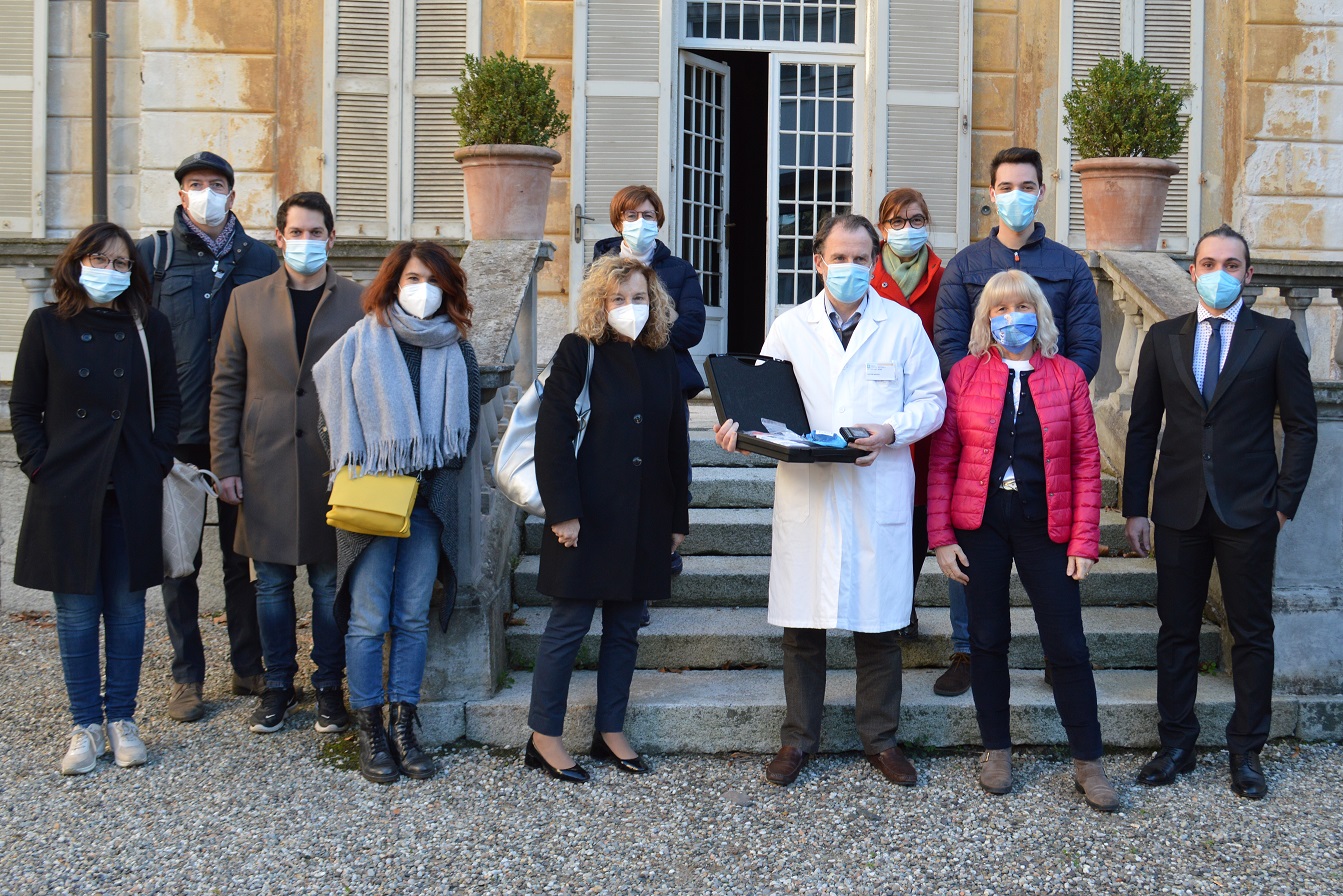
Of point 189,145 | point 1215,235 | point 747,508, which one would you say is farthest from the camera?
point 189,145

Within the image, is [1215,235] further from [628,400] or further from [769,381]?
[628,400]

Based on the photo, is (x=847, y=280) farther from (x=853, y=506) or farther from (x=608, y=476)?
(x=608, y=476)

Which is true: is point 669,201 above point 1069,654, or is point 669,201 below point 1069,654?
above

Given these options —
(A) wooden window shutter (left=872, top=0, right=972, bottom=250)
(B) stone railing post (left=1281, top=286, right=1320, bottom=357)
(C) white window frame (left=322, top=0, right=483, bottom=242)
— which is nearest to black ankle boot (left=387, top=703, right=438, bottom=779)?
(B) stone railing post (left=1281, top=286, right=1320, bottom=357)

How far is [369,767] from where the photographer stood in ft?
13.7

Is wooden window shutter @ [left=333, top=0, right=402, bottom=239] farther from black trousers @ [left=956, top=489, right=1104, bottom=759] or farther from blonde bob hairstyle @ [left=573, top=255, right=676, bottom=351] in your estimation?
black trousers @ [left=956, top=489, right=1104, bottom=759]

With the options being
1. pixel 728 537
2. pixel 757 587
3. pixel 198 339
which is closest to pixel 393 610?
pixel 198 339

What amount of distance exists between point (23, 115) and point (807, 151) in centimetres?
548

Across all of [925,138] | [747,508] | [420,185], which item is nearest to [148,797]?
[747,508]

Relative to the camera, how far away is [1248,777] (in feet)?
13.7

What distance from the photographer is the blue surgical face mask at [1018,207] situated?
4625mm

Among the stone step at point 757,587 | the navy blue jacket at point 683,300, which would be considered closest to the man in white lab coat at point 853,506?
the navy blue jacket at point 683,300

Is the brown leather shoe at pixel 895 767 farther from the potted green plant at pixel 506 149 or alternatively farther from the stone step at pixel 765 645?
the potted green plant at pixel 506 149

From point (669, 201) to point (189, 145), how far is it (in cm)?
322
